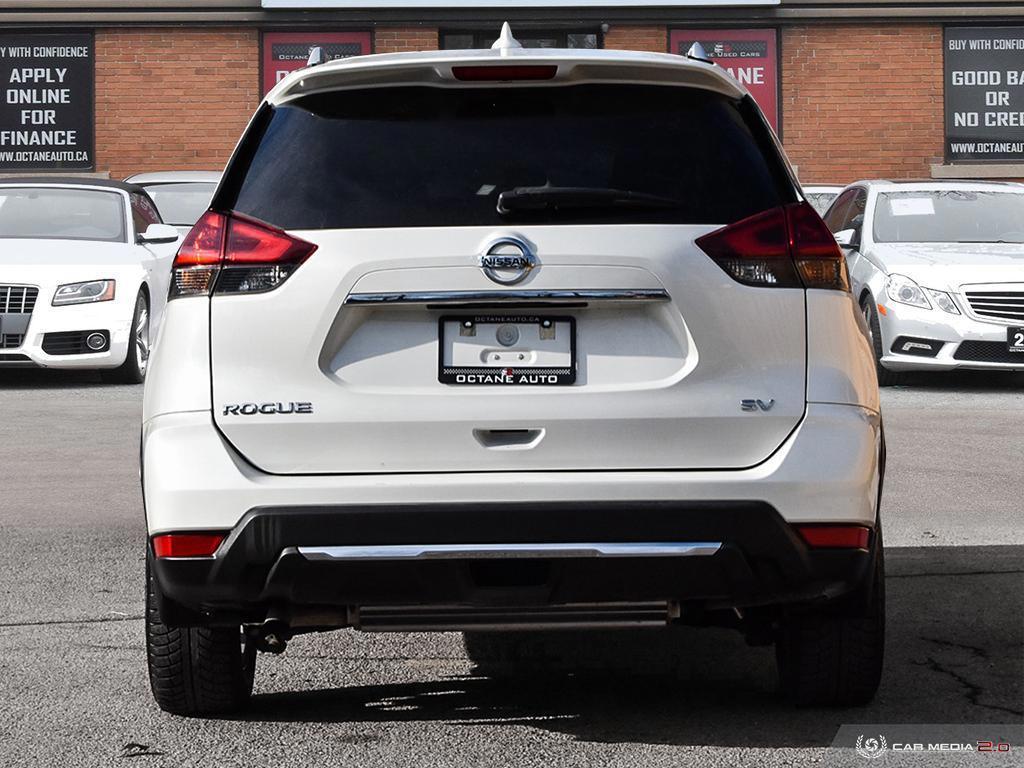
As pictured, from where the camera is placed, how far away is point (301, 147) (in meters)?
4.45

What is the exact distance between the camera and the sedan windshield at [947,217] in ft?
49.1

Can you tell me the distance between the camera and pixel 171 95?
24469 millimetres

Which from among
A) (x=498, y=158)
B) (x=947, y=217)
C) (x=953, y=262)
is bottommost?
(x=498, y=158)

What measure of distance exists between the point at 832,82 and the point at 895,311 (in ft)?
37.5

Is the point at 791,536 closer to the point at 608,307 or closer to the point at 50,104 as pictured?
the point at 608,307

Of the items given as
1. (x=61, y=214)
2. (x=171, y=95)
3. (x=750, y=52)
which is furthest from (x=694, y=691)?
(x=171, y=95)

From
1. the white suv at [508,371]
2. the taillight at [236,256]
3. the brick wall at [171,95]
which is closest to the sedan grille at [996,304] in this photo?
the white suv at [508,371]

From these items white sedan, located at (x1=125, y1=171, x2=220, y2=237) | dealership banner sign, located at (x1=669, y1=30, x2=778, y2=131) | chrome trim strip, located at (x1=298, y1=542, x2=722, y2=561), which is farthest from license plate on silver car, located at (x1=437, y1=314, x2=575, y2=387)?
dealership banner sign, located at (x1=669, y1=30, x2=778, y2=131)

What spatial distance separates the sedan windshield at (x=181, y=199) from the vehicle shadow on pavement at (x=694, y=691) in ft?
42.3

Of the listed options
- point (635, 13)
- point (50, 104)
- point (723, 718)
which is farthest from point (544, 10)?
point (723, 718)

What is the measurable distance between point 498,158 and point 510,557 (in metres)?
0.94

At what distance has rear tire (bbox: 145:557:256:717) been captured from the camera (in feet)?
15.5

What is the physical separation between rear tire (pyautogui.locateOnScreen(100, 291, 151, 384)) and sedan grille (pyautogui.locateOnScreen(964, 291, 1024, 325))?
6188 millimetres

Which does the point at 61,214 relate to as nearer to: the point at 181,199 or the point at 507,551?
the point at 181,199
